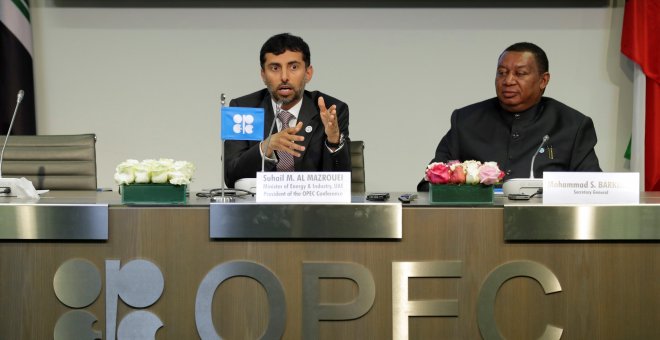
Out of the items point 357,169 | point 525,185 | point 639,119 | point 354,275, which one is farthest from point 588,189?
point 639,119

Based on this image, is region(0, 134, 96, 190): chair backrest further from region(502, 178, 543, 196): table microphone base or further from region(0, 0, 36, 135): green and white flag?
region(502, 178, 543, 196): table microphone base

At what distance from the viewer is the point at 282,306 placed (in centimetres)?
205

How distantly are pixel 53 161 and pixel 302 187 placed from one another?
1.74 m

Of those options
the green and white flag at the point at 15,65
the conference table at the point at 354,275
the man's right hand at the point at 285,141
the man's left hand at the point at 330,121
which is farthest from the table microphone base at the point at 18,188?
the green and white flag at the point at 15,65

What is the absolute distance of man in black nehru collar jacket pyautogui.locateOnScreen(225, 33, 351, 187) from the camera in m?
2.98

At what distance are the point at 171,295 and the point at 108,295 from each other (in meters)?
0.17

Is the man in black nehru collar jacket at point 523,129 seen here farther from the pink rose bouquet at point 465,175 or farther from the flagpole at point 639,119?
the flagpole at point 639,119

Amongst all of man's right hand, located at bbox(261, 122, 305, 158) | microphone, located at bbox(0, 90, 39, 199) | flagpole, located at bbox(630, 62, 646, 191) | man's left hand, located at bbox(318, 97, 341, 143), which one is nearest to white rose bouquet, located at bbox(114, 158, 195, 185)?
microphone, located at bbox(0, 90, 39, 199)

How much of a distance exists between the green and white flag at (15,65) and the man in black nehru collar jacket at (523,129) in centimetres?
246

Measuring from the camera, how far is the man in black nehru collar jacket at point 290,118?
2.98 m

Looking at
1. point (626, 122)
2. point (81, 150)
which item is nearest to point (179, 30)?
point (81, 150)

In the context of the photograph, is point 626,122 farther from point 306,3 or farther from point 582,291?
point 582,291

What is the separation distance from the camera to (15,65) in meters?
4.39

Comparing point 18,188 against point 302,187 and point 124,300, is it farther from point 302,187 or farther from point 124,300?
point 302,187
